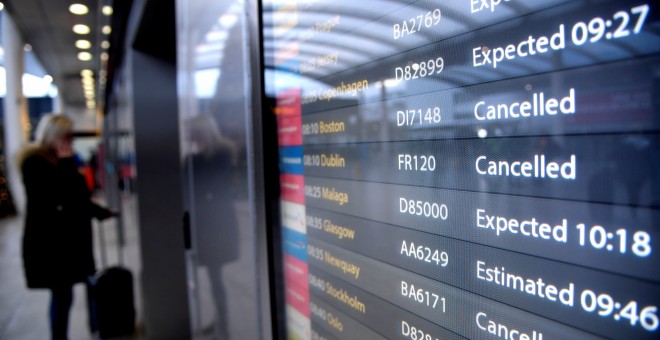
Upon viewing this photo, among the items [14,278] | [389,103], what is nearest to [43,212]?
[389,103]

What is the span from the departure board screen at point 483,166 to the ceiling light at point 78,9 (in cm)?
583

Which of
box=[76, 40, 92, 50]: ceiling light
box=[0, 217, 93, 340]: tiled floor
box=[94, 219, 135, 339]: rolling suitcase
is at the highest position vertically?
box=[76, 40, 92, 50]: ceiling light

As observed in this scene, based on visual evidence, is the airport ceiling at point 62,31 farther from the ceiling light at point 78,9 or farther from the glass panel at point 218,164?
the glass panel at point 218,164

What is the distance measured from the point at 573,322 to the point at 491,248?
6.6 inches

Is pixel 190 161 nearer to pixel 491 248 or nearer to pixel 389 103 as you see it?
pixel 389 103

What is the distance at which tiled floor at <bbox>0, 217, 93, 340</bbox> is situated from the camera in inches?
176

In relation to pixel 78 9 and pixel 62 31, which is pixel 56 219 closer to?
pixel 78 9

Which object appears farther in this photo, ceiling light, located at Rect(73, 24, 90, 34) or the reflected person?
ceiling light, located at Rect(73, 24, 90, 34)

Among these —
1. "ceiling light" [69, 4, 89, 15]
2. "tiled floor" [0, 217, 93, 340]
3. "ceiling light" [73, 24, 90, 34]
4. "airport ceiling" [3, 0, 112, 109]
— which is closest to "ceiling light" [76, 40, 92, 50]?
"airport ceiling" [3, 0, 112, 109]

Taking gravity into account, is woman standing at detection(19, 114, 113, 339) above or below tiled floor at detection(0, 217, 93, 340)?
above

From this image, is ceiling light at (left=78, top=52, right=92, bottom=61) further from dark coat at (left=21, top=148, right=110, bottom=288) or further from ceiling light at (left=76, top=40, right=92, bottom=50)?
dark coat at (left=21, top=148, right=110, bottom=288)

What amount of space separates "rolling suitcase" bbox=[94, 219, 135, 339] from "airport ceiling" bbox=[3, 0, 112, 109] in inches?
105

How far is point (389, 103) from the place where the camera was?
3.26 ft

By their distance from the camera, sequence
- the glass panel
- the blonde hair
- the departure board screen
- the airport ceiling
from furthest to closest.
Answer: the airport ceiling, the blonde hair, the glass panel, the departure board screen
